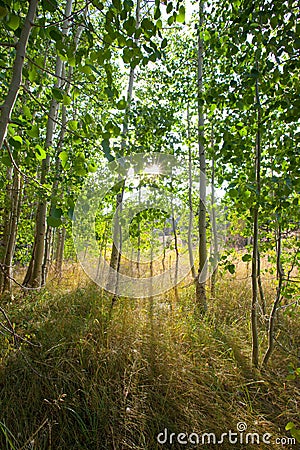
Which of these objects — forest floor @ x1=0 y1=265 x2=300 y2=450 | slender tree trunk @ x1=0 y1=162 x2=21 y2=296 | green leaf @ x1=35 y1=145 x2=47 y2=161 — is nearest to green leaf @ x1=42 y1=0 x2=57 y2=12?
green leaf @ x1=35 y1=145 x2=47 y2=161

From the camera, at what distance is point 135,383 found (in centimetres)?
213

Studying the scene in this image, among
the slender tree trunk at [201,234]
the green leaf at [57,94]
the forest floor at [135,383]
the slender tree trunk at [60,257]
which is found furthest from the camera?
the slender tree trunk at [60,257]

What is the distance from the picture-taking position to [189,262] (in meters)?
5.28

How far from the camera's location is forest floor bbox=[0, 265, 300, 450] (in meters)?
1.81

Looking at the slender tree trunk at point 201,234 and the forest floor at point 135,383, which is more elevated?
the slender tree trunk at point 201,234

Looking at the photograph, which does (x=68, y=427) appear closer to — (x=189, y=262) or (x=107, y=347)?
(x=107, y=347)

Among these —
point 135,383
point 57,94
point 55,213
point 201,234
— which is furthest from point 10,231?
point 55,213

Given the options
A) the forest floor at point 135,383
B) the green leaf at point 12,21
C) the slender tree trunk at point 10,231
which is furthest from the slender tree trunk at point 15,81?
the slender tree trunk at point 10,231

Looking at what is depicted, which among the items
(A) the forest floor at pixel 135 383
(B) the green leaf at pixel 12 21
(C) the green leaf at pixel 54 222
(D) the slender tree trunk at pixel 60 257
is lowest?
(A) the forest floor at pixel 135 383

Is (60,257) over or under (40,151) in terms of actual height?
under

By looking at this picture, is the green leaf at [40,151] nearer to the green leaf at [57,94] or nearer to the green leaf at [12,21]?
the green leaf at [57,94]

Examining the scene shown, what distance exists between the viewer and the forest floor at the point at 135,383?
1.81 metres

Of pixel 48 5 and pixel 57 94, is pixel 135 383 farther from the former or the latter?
pixel 48 5

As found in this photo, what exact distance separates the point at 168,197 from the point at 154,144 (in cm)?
96
